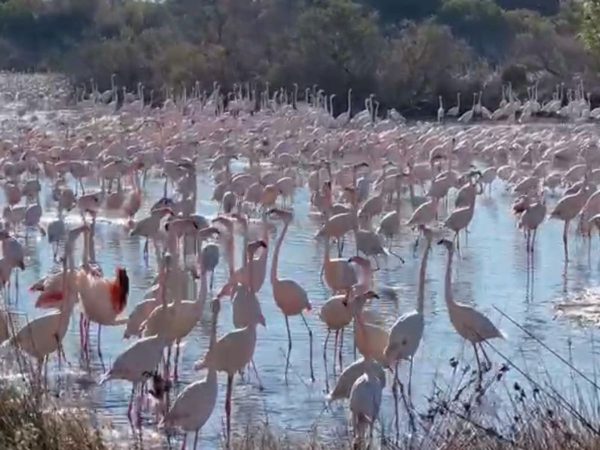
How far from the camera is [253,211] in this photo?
18.2 m

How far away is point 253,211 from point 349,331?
745cm

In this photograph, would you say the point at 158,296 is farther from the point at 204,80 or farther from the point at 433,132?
the point at 204,80

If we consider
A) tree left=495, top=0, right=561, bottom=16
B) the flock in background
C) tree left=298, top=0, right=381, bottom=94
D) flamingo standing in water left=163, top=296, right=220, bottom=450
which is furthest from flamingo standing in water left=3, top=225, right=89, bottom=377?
tree left=495, top=0, right=561, bottom=16

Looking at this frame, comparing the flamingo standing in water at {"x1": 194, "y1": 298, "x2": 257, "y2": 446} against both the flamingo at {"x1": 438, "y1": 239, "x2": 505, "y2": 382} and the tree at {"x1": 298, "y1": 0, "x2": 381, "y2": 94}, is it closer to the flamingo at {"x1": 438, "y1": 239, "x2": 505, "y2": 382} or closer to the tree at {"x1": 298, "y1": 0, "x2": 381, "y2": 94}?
the flamingo at {"x1": 438, "y1": 239, "x2": 505, "y2": 382}

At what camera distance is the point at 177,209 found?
1505 cm

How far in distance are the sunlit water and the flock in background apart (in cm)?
16

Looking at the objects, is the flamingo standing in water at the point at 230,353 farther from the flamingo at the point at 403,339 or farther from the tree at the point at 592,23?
the tree at the point at 592,23

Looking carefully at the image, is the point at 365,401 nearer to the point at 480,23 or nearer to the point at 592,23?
the point at 592,23

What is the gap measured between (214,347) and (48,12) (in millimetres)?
50636

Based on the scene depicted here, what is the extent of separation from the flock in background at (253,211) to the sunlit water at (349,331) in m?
0.16

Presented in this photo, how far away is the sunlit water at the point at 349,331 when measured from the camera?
8789mm

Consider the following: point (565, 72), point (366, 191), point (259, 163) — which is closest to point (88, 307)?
point (366, 191)

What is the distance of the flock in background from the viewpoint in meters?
8.52

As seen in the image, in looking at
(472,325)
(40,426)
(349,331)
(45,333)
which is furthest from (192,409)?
A: (349,331)
